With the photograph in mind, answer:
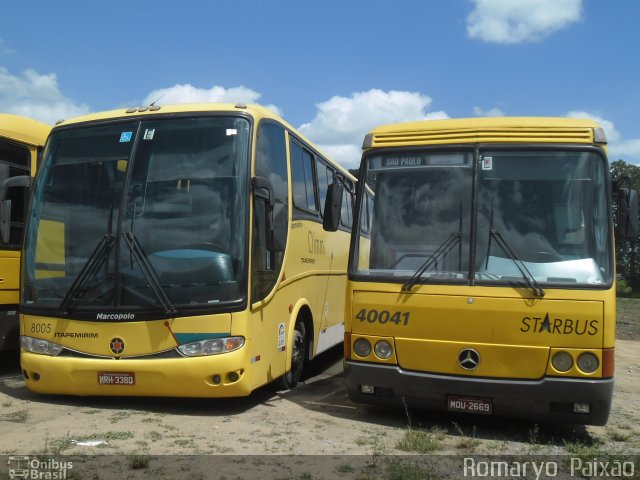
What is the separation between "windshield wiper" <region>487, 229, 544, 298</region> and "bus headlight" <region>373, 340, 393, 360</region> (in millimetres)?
1510

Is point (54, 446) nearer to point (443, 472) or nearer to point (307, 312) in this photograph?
point (443, 472)

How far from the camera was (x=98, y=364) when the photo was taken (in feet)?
23.2

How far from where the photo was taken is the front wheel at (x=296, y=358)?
865cm

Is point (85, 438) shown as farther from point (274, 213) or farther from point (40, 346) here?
point (274, 213)

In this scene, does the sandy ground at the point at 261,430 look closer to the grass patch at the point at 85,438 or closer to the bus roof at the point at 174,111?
the grass patch at the point at 85,438

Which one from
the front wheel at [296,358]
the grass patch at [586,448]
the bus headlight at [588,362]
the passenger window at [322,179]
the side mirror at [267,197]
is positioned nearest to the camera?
the grass patch at [586,448]

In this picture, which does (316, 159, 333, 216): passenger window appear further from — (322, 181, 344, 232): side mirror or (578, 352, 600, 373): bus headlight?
(578, 352, 600, 373): bus headlight

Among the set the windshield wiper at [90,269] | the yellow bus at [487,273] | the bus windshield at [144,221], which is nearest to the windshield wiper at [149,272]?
the bus windshield at [144,221]

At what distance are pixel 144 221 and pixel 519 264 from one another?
399 cm

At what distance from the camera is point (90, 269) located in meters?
7.16

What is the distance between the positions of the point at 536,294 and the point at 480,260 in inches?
25.5

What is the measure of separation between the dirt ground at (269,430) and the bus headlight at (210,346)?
73 centimetres

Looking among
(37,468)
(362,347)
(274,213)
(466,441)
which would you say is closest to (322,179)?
(274,213)

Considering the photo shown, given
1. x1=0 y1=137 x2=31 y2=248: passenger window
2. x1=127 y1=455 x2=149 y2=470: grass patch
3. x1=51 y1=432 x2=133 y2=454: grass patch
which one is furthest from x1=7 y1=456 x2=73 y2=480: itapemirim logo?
x1=0 y1=137 x2=31 y2=248: passenger window
